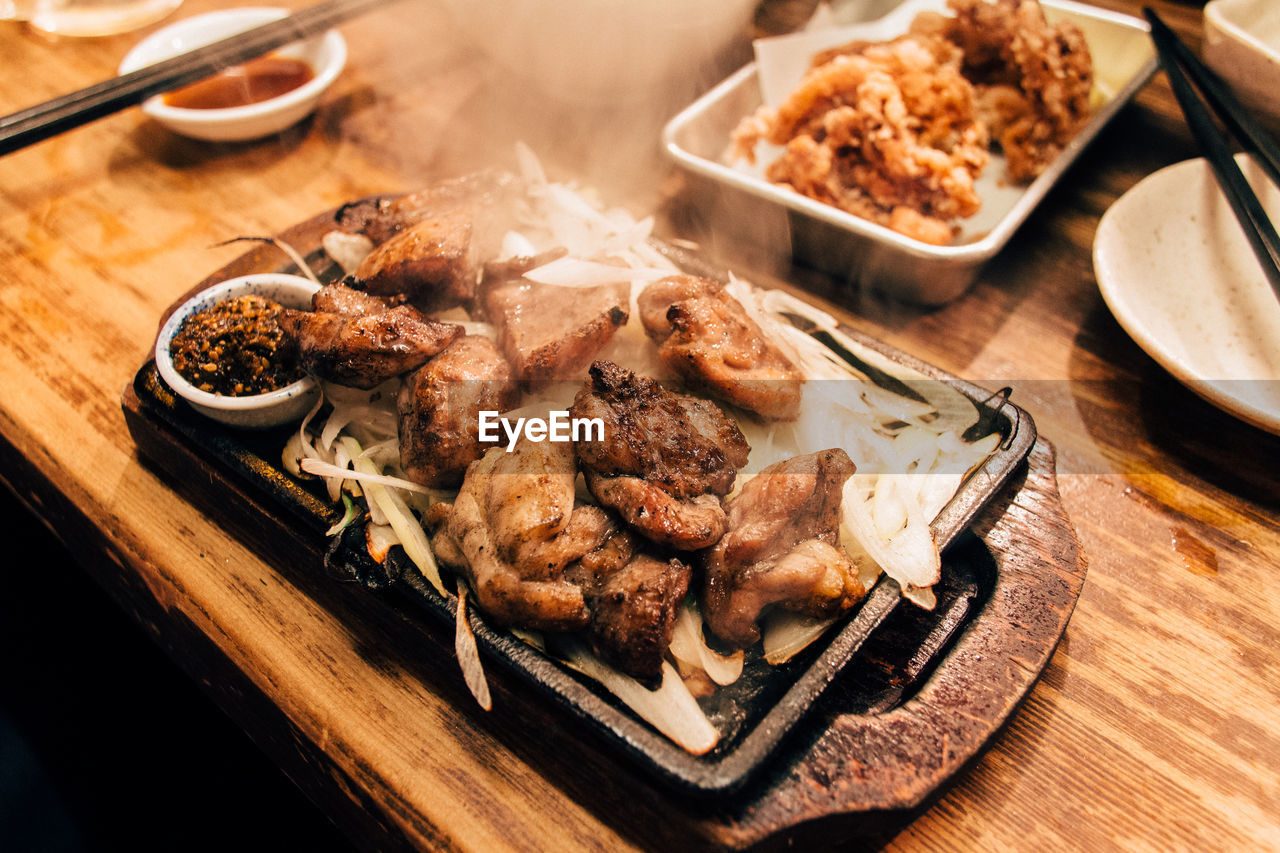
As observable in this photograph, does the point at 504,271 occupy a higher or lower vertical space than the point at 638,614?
higher

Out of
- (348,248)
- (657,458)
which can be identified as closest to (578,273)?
(657,458)

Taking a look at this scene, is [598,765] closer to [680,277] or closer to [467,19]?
[680,277]

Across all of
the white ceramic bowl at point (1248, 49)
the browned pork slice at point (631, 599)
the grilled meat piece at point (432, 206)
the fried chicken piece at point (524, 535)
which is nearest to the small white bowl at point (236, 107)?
the grilled meat piece at point (432, 206)

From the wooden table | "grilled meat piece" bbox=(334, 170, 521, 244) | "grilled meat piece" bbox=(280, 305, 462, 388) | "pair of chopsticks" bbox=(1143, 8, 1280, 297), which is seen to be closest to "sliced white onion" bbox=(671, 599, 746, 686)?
the wooden table

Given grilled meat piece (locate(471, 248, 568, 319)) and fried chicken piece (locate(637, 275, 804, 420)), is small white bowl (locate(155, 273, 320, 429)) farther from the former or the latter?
fried chicken piece (locate(637, 275, 804, 420))

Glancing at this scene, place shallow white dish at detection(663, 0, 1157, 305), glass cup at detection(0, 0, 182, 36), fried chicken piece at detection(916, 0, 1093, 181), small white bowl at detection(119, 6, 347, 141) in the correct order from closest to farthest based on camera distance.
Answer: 1. shallow white dish at detection(663, 0, 1157, 305)
2. fried chicken piece at detection(916, 0, 1093, 181)
3. small white bowl at detection(119, 6, 347, 141)
4. glass cup at detection(0, 0, 182, 36)

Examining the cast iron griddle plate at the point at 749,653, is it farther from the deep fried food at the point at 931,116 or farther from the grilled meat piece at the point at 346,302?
the deep fried food at the point at 931,116

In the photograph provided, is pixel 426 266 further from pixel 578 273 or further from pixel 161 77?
pixel 161 77
